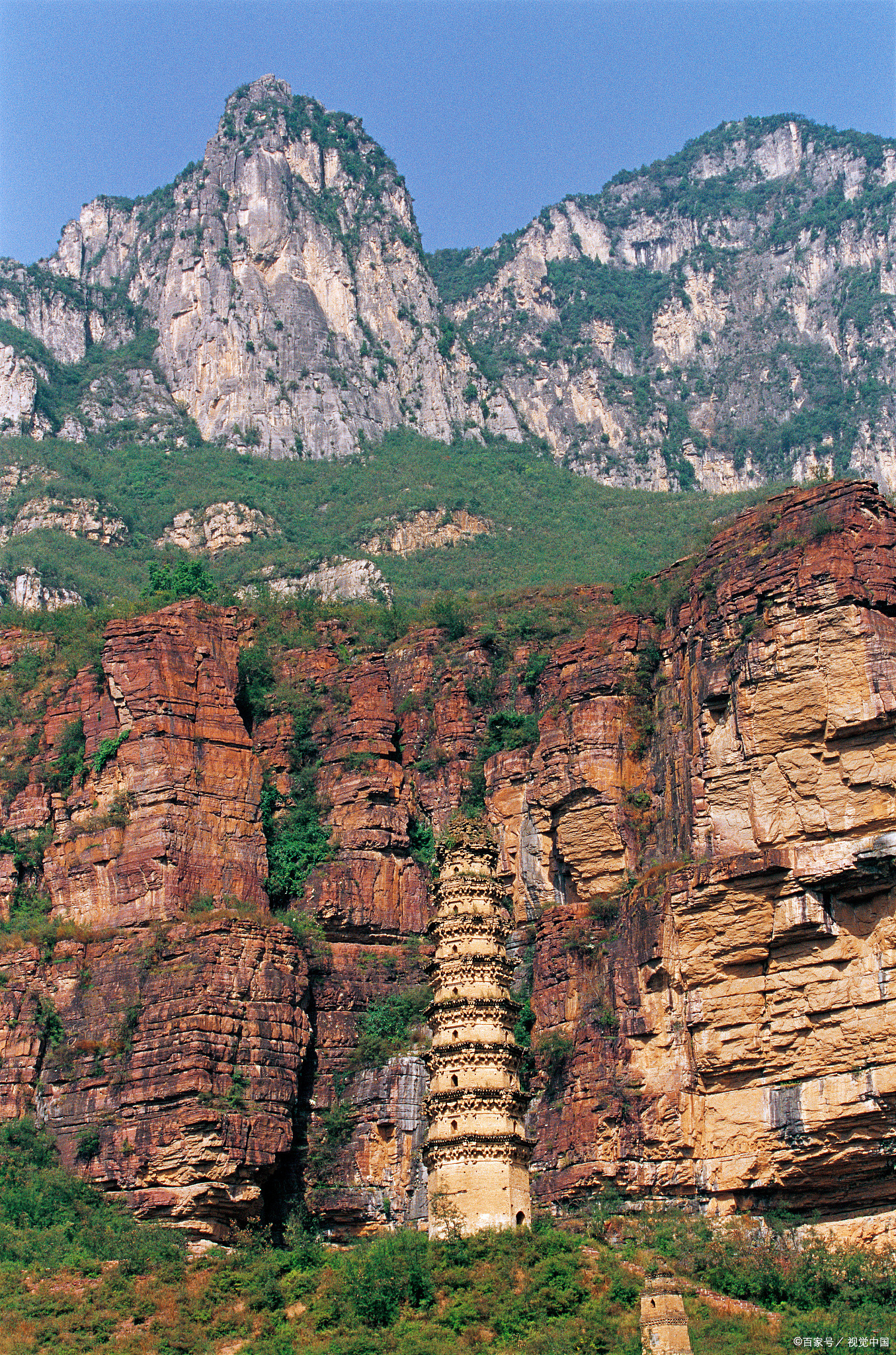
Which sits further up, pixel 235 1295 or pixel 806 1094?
pixel 806 1094

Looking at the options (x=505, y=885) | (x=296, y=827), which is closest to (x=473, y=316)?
(x=296, y=827)

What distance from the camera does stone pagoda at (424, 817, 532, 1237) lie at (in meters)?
41.5

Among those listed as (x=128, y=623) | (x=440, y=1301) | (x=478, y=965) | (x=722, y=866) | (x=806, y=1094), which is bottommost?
(x=440, y=1301)

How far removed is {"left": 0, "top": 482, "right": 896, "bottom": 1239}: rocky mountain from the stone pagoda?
20.2 ft

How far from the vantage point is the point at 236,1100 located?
4969 cm

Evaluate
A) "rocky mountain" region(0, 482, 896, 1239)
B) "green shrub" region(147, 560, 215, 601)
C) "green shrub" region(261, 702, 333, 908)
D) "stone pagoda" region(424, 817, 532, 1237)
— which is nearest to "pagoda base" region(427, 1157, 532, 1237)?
"stone pagoda" region(424, 817, 532, 1237)

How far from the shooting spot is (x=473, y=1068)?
42688mm

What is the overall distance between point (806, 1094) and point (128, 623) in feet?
85.5

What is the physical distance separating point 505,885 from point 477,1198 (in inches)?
687

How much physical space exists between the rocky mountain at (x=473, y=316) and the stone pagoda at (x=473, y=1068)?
232 feet

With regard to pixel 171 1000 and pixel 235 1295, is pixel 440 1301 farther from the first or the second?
pixel 171 1000

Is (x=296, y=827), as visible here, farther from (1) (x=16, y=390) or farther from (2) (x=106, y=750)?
(1) (x=16, y=390)

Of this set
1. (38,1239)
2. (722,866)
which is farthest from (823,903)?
(38,1239)

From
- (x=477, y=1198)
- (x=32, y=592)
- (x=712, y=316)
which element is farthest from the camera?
(x=712, y=316)
